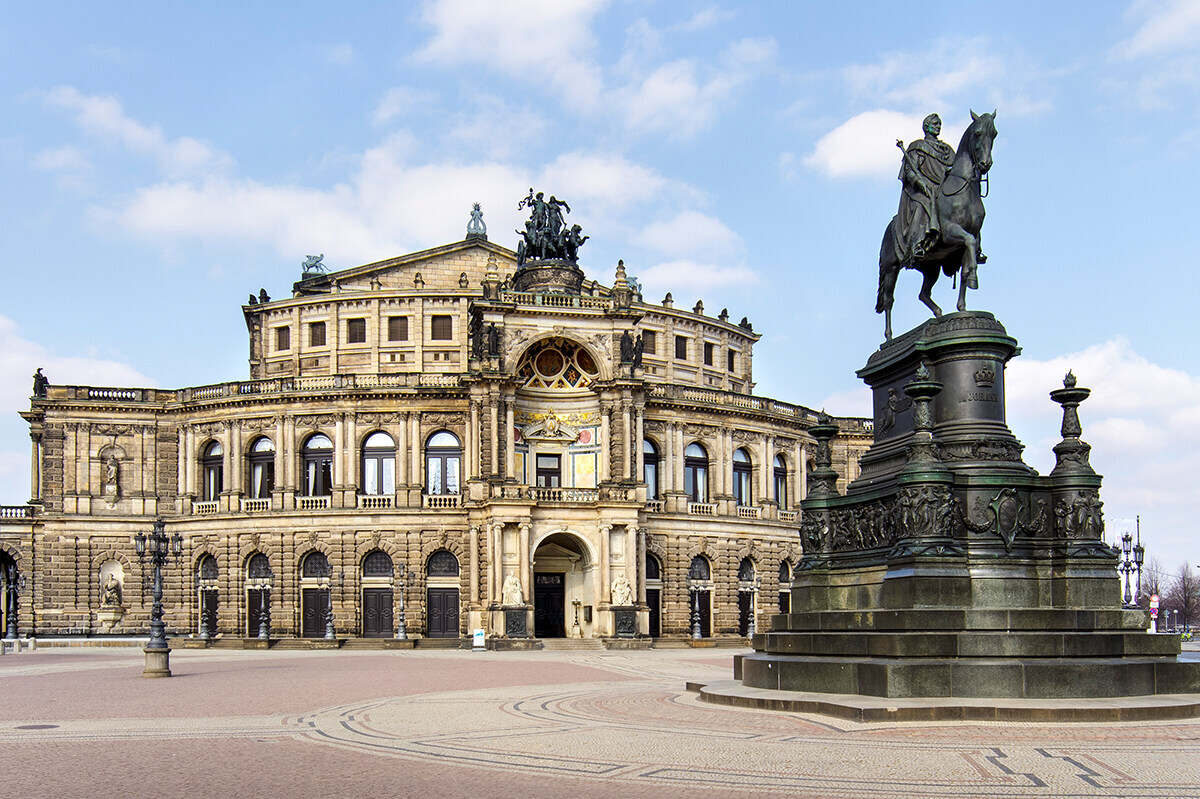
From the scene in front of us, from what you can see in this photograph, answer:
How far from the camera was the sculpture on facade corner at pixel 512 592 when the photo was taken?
58.2 metres

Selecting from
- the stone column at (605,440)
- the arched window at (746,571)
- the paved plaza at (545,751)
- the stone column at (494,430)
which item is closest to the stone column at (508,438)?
the stone column at (494,430)

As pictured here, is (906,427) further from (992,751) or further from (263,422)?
(263,422)

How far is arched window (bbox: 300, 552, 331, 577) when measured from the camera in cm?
6588

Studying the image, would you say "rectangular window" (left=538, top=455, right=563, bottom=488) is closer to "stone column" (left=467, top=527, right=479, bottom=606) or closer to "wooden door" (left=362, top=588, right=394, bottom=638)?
"stone column" (left=467, top=527, right=479, bottom=606)

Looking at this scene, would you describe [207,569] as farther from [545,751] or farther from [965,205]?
[545,751]

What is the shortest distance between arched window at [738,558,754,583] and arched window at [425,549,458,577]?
1632 cm

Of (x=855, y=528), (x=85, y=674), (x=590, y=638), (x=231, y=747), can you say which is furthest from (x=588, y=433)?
(x=231, y=747)

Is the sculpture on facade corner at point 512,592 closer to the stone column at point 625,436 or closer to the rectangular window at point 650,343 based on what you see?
the stone column at point 625,436

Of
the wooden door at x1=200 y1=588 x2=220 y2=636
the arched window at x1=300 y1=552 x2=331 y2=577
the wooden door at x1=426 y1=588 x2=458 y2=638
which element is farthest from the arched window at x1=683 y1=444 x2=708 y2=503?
the wooden door at x1=200 y1=588 x2=220 y2=636

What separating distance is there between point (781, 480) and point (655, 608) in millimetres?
12386

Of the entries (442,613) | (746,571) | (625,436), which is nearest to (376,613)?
(442,613)

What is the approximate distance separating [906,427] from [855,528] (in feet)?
6.22

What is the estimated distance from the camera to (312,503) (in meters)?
66.2

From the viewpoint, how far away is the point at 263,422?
221ft
